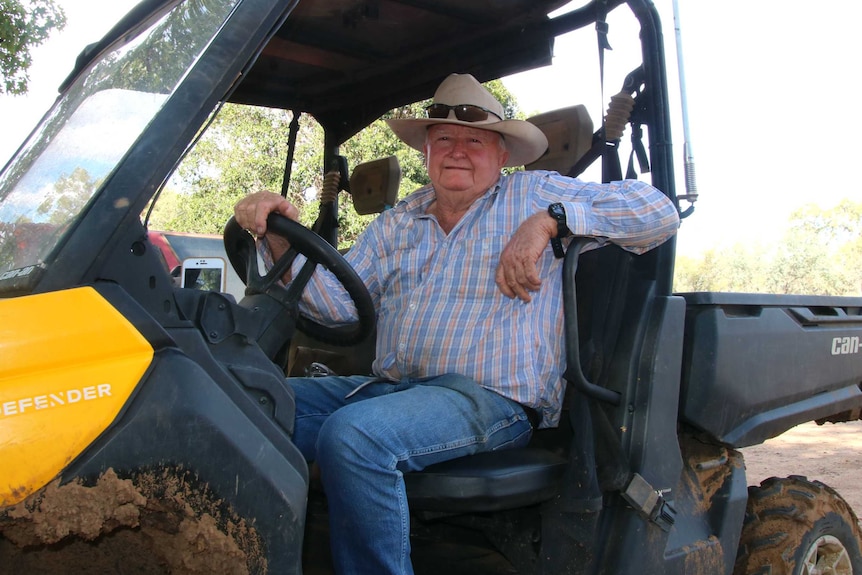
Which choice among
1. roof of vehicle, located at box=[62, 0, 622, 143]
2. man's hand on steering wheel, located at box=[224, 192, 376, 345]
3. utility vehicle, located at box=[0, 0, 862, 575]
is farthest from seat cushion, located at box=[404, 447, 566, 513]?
roof of vehicle, located at box=[62, 0, 622, 143]

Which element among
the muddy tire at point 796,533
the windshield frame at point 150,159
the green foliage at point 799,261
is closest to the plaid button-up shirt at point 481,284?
the muddy tire at point 796,533

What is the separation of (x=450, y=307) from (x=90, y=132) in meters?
1.19

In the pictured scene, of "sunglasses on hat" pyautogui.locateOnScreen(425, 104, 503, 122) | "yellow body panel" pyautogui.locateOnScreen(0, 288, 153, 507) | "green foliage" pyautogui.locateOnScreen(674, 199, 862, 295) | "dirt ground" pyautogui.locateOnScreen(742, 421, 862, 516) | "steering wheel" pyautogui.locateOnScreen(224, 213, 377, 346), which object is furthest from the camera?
"green foliage" pyautogui.locateOnScreen(674, 199, 862, 295)

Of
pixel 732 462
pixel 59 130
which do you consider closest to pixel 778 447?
pixel 732 462

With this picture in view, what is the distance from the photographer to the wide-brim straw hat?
271cm

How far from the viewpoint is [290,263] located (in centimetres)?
206

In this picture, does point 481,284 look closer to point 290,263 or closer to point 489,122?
point 489,122

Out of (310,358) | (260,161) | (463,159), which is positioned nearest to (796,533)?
(463,159)

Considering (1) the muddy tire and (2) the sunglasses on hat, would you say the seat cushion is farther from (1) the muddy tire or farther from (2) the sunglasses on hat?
(2) the sunglasses on hat

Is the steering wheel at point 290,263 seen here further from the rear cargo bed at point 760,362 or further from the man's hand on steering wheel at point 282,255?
the rear cargo bed at point 760,362

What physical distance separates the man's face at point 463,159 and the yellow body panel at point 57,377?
5.02 ft

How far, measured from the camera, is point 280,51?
314 centimetres

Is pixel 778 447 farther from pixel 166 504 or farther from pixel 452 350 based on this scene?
pixel 166 504

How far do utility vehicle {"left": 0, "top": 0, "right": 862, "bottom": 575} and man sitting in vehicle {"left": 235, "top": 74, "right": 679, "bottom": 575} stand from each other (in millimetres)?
98
